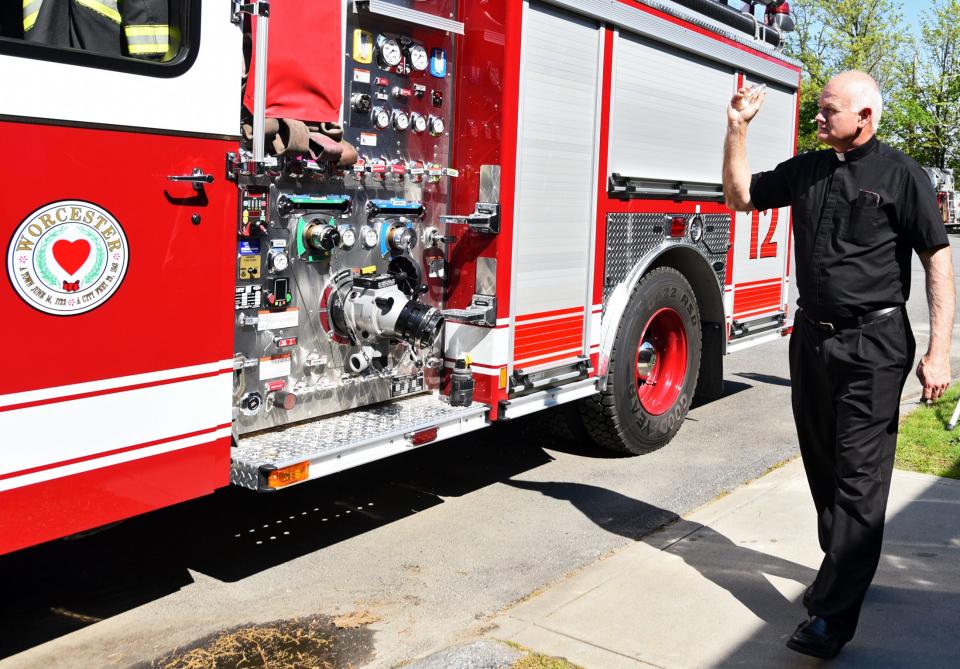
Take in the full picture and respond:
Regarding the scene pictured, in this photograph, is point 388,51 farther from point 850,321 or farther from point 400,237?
point 850,321

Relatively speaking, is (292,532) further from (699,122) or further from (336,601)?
(699,122)

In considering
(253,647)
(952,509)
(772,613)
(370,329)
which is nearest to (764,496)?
(952,509)

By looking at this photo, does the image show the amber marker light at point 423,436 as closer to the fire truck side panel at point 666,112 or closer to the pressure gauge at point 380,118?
the pressure gauge at point 380,118

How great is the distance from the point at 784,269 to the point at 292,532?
4533mm

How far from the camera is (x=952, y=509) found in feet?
17.2

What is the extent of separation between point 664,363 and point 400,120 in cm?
283

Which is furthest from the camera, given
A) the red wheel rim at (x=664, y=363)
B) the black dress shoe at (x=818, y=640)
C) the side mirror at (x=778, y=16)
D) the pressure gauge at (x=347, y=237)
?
the side mirror at (x=778, y=16)

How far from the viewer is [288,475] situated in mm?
3791

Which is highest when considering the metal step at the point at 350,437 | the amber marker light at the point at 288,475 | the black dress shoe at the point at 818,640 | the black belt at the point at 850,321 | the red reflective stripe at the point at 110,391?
the black belt at the point at 850,321

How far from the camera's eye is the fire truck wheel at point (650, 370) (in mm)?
5930

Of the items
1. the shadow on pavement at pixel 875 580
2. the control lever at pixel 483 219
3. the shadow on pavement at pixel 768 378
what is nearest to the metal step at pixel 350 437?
the control lever at pixel 483 219

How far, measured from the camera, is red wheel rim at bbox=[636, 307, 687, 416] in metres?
6.55

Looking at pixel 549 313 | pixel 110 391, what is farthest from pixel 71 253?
pixel 549 313

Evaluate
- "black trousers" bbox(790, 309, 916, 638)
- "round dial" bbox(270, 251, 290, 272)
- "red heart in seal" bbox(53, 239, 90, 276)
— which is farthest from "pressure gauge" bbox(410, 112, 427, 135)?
"black trousers" bbox(790, 309, 916, 638)
